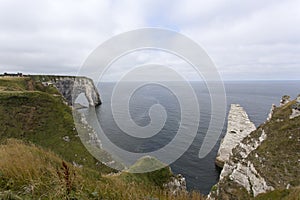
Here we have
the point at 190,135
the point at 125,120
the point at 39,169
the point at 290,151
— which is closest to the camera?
the point at 39,169

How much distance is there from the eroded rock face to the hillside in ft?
398

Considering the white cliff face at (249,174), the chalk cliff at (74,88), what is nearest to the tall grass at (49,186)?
the white cliff face at (249,174)

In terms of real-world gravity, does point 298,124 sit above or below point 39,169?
below

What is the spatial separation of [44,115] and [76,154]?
58.0 feet

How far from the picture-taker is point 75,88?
149625 mm

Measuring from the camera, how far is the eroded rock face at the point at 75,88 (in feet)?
449

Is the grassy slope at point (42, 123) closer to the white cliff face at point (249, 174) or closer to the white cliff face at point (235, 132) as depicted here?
the white cliff face at point (249, 174)

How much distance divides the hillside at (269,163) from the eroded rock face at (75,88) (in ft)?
398

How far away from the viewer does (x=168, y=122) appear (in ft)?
299

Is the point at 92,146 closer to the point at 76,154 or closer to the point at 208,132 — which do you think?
the point at 76,154

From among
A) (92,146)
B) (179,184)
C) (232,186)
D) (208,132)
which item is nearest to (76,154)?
(92,146)

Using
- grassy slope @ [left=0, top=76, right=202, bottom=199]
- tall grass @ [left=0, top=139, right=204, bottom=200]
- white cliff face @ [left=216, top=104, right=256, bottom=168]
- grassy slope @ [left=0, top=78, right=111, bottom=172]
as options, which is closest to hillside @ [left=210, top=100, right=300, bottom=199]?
grassy slope @ [left=0, top=76, right=202, bottom=199]

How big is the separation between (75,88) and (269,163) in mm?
142245

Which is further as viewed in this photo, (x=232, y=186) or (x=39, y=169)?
(x=232, y=186)
